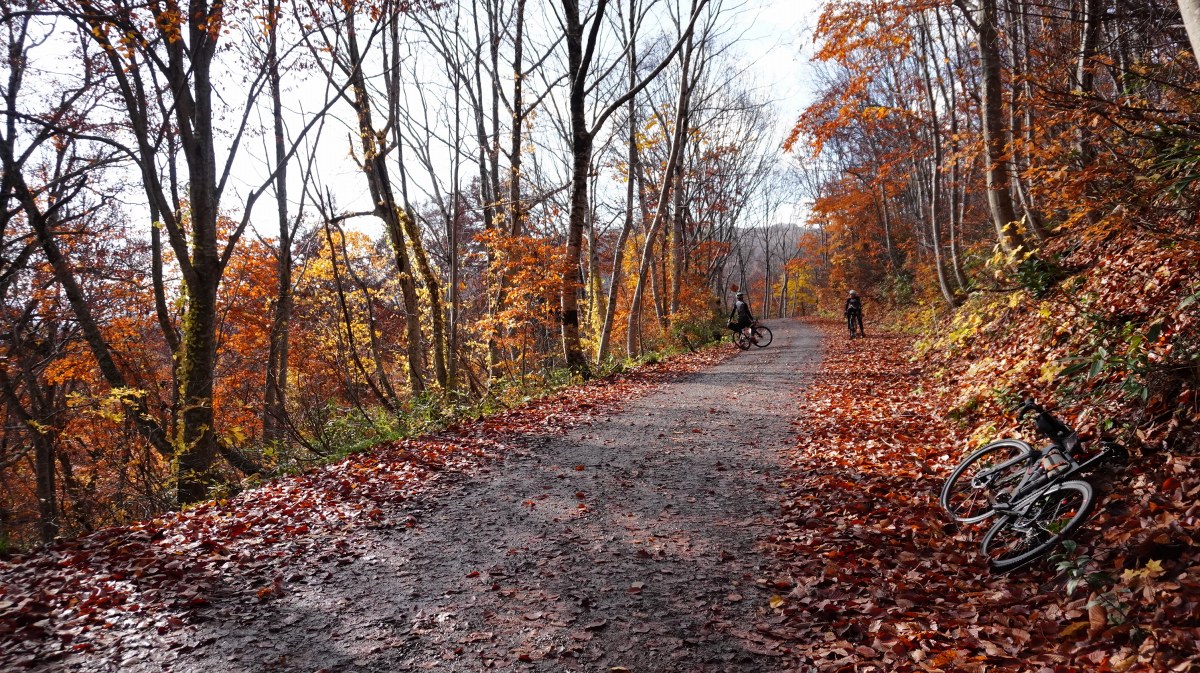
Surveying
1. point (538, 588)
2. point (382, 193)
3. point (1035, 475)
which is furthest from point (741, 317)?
point (538, 588)

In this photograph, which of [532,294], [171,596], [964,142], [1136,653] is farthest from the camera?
[964,142]

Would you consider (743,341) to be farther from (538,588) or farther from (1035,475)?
(538,588)

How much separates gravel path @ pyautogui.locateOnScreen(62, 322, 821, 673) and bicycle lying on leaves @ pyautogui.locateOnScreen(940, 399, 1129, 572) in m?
1.58

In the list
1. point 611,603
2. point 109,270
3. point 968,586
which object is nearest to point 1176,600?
point 968,586

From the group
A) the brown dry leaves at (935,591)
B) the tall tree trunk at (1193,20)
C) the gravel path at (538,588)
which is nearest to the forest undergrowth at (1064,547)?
the brown dry leaves at (935,591)

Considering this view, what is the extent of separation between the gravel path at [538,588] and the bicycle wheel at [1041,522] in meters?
1.53

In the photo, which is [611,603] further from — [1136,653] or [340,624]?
[1136,653]

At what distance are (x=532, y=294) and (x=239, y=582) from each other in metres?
9.91

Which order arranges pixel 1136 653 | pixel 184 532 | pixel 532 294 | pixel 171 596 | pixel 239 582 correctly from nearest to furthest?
pixel 1136 653 → pixel 171 596 → pixel 239 582 → pixel 184 532 → pixel 532 294

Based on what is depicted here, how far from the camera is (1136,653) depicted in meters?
2.70

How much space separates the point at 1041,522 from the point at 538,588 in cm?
327

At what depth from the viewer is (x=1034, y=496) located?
12.5 feet

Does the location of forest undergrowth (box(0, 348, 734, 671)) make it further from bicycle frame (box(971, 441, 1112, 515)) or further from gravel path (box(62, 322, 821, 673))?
bicycle frame (box(971, 441, 1112, 515))

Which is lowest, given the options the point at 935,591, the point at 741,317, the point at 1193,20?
the point at 935,591
